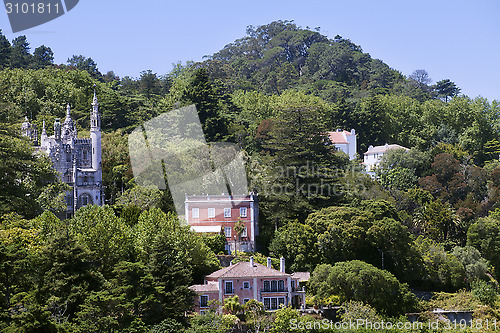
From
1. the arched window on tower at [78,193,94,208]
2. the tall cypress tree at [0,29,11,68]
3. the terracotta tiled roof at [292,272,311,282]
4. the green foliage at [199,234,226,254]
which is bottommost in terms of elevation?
the terracotta tiled roof at [292,272,311,282]

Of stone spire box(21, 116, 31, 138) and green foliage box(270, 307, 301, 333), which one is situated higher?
stone spire box(21, 116, 31, 138)

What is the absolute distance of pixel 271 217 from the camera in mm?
49000

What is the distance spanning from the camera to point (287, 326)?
121 feet

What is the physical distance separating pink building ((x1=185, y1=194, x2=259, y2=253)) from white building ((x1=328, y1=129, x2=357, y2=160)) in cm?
2824

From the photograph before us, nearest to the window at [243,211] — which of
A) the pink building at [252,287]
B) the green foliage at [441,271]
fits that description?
the pink building at [252,287]

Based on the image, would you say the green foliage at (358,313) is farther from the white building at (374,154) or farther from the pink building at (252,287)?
the white building at (374,154)

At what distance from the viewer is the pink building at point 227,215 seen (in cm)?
4731

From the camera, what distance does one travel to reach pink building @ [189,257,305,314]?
39656 millimetres

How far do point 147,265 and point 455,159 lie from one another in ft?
116

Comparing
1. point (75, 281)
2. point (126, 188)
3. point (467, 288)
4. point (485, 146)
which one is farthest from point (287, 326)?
point (485, 146)

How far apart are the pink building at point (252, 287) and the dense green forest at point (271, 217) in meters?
1.34

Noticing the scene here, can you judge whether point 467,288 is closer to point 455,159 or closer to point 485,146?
point 455,159

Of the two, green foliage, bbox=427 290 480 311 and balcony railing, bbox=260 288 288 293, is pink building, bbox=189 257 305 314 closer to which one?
balcony railing, bbox=260 288 288 293

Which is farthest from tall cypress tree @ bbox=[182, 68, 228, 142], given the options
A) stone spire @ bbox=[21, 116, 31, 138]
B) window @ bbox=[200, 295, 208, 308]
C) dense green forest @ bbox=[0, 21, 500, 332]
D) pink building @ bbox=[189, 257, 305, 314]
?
window @ bbox=[200, 295, 208, 308]
